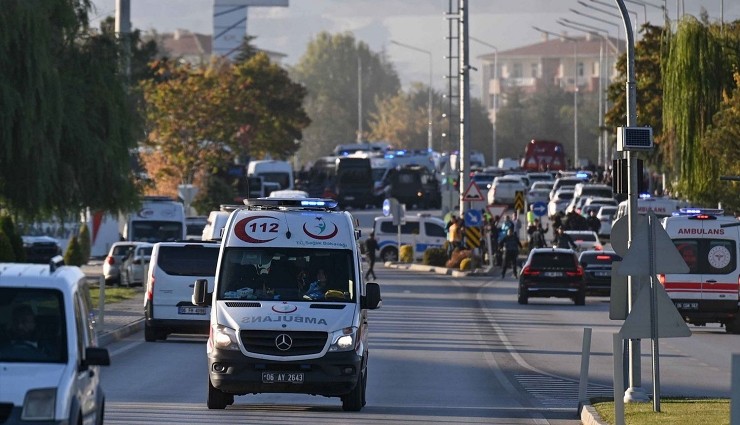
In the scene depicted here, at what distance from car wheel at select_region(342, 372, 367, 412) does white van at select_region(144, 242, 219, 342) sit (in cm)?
1088

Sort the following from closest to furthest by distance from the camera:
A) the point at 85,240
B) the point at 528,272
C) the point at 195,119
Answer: the point at 528,272 < the point at 85,240 < the point at 195,119

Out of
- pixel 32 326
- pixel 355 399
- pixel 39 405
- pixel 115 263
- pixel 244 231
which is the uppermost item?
pixel 244 231

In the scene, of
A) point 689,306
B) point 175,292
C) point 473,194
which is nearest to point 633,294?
point 175,292

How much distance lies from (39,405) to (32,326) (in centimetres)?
100

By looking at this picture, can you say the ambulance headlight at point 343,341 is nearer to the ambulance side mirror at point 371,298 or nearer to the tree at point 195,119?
the ambulance side mirror at point 371,298

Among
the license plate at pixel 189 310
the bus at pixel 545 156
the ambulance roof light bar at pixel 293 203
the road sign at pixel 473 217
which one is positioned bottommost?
the license plate at pixel 189 310

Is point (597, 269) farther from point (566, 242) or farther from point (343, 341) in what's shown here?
point (343, 341)

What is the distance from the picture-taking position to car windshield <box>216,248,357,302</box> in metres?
18.0

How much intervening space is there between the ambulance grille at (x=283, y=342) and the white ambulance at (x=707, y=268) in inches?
658

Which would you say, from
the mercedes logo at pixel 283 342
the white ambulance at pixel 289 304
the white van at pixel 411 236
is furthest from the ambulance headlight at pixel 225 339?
the white van at pixel 411 236

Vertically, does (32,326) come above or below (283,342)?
above

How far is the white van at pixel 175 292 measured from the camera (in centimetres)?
2864

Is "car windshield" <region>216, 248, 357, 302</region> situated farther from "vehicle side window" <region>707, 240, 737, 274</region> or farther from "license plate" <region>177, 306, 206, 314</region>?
"vehicle side window" <region>707, 240, 737, 274</region>

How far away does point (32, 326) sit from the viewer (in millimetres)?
11766
